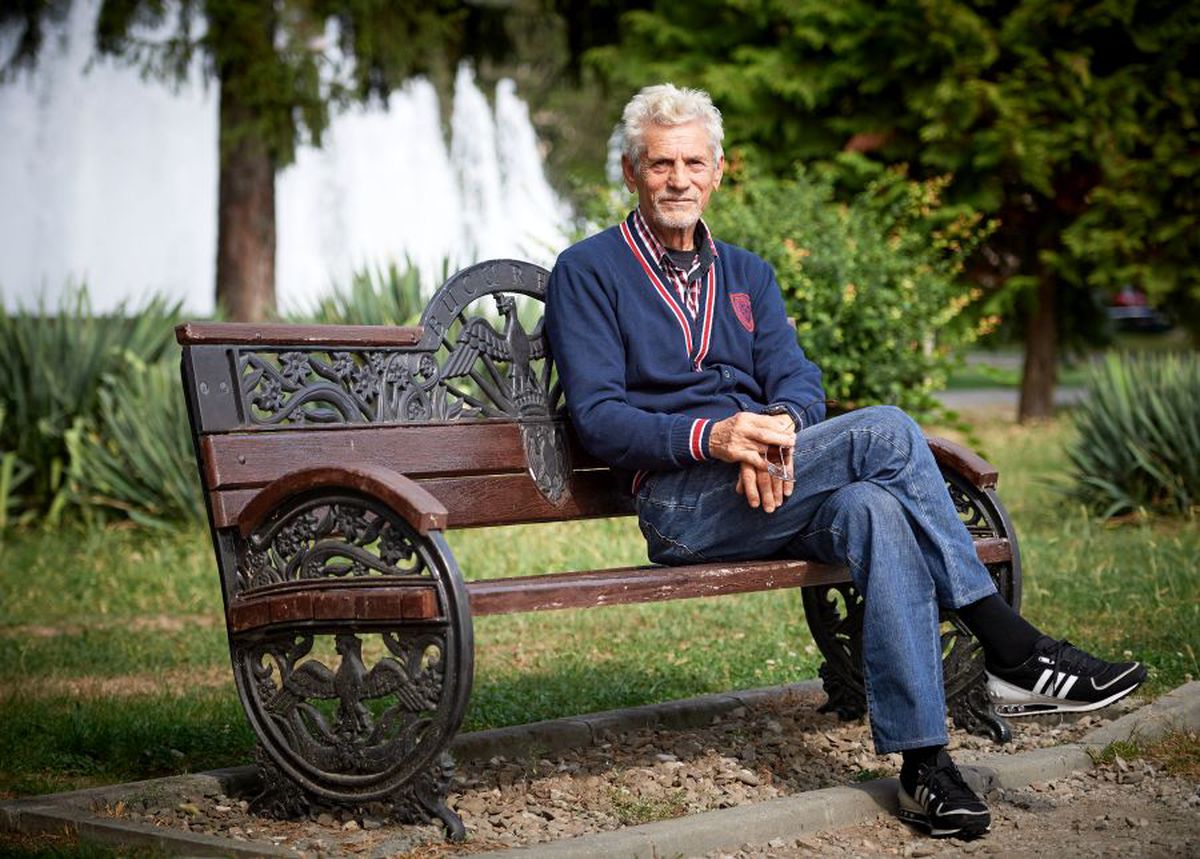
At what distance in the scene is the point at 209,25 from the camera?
1245cm

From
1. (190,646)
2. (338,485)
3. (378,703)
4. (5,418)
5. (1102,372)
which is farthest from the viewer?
(5,418)

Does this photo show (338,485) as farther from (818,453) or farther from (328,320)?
(328,320)

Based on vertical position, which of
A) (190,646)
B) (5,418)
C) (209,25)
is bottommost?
(190,646)

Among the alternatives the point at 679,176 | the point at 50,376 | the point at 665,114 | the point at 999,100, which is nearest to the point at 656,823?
the point at 679,176

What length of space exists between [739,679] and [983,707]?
106cm

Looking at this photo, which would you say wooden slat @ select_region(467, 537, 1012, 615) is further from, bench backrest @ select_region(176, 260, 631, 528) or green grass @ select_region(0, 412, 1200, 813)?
green grass @ select_region(0, 412, 1200, 813)

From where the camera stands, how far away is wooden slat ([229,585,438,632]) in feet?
11.6

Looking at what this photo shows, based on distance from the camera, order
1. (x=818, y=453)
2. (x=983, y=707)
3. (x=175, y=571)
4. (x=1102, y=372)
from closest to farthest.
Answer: (x=818, y=453) < (x=983, y=707) < (x=175, y=571) < (x=1102, y=372)

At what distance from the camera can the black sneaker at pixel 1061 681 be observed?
3.79 meters

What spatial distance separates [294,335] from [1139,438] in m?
6.14

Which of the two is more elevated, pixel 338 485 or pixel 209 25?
pixel 209 25

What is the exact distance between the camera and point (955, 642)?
4.61m

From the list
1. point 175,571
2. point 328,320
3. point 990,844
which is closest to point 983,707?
point 990,844

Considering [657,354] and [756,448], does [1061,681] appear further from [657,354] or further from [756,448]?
[657,354]
